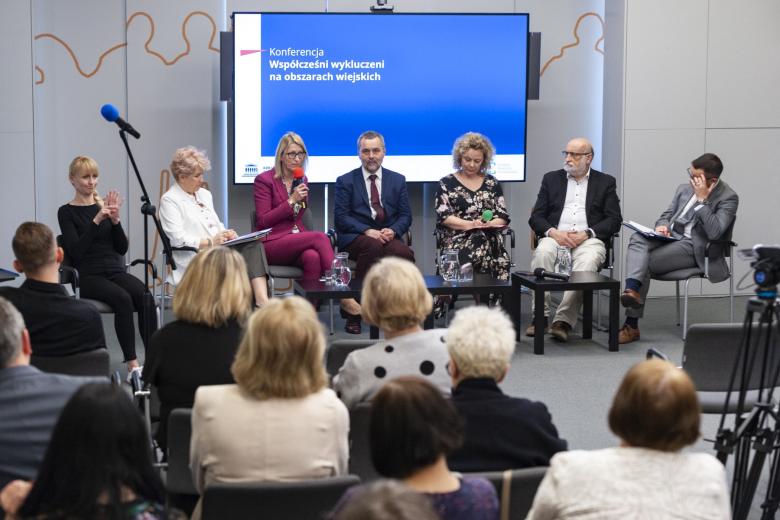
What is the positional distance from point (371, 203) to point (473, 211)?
688 mm

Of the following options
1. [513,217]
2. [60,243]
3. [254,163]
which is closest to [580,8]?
[513,217]

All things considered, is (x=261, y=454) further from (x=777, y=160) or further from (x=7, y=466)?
(x=777, y=160)

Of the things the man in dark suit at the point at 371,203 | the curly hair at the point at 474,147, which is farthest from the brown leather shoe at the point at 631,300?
the man in dark suit at the point at 371,203

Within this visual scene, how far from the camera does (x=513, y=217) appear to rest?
8.04 meters

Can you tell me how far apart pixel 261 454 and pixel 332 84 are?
527cm

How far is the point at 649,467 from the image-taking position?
204cm

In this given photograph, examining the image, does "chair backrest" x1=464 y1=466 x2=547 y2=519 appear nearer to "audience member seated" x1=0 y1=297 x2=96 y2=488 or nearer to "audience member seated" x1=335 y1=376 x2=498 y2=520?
"audience member seated" x1=335 y1=376 x2=498 y2=520

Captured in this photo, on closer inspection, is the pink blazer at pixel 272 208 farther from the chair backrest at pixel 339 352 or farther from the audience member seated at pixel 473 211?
the chair backrest at pixel 339 352

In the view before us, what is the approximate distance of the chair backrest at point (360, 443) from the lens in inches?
110

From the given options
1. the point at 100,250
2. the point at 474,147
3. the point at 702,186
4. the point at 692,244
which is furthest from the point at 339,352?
the point at 702,186

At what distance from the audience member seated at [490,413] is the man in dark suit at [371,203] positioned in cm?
413

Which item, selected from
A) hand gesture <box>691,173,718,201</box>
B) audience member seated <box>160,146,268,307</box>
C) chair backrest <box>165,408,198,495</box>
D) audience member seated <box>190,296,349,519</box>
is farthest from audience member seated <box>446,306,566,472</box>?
hand gesture <box>691,173,718,201</box>

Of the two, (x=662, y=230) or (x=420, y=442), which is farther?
(x=662, y=230)

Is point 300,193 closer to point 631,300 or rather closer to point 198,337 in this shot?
point 631,300
